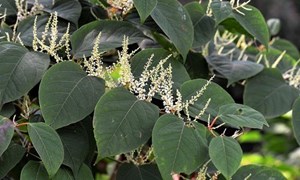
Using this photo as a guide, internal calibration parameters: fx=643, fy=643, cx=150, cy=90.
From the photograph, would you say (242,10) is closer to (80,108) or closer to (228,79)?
(228,79)

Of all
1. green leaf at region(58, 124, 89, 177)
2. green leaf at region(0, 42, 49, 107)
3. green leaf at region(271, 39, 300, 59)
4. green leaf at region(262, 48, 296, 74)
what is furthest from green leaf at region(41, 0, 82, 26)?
green leaf at region(271, 39, 300, 59)

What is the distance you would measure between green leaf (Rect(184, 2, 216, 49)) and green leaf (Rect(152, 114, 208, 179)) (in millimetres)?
296

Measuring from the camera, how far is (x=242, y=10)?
1259 millimetres

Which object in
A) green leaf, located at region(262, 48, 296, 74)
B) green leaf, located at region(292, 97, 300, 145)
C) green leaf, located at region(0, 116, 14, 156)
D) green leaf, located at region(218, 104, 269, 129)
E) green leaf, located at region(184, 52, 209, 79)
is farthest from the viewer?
green leaf, located at region(262, 48, 296, 74)

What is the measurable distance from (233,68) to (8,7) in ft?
1.57

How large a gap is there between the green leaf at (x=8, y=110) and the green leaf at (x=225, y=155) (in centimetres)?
33

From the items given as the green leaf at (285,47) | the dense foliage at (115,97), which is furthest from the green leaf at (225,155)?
the green leaf at (285,47)

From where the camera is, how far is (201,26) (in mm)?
1264

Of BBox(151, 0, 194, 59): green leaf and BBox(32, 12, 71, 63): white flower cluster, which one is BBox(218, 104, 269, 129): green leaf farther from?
BBox(32, 12, 71, 63): white flower cluster

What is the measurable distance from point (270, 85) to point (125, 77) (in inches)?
17.9

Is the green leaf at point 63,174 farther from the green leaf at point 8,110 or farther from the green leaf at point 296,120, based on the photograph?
the green leaf at point 296,120

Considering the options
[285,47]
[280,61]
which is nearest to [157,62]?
[280,61]

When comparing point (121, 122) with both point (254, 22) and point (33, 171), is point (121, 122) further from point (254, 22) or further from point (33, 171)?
point (254, 22)

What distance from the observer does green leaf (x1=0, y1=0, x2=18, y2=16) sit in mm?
1230
